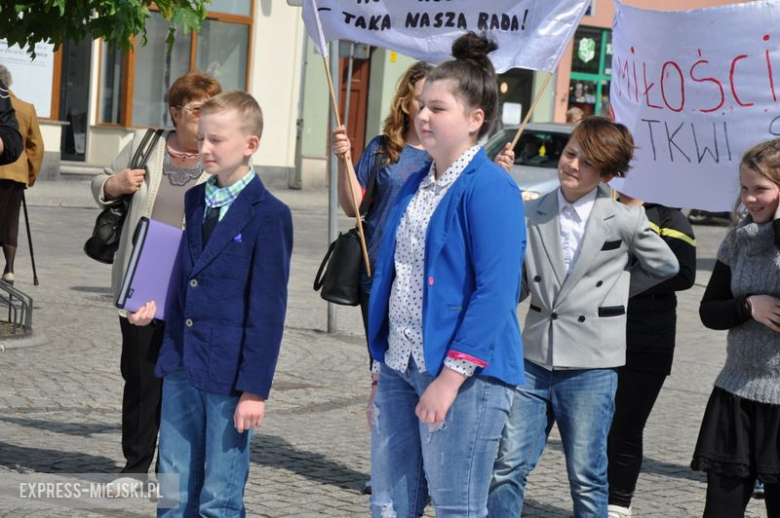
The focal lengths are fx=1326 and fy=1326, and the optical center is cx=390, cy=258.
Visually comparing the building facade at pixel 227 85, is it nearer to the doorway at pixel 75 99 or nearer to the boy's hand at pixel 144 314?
the doorway at pixel 75 99

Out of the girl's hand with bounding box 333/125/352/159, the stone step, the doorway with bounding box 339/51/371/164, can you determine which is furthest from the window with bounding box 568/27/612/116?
the girl's hand with bounding box 333/125/352/159

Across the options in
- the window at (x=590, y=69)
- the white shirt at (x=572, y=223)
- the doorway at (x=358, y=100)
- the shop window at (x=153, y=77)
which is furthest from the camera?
the window at (x=590, y=69)

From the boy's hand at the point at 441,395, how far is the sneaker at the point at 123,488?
2.32 metres

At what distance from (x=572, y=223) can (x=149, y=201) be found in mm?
1772

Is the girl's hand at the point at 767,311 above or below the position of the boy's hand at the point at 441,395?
above

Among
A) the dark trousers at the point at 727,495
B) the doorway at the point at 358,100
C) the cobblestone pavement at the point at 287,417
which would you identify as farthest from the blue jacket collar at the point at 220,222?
the doorway at the point at 358,100

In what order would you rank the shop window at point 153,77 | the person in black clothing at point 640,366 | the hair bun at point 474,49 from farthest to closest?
the shop window at point 153,77, the person in black clothing at point 640,366, the hair bun at point 474,49

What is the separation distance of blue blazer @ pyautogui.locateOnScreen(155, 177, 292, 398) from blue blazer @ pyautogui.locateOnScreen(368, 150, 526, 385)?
2.31 ft

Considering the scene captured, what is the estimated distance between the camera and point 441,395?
11.9 ft

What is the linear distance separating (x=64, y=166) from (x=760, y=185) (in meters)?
19.2

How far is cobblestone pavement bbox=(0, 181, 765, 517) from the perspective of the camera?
595 cm

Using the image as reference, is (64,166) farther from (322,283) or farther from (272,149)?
(322,283)

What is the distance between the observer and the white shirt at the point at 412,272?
12.3 ft

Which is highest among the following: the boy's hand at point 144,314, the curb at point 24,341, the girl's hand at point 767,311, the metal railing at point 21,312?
the girl's hand at point 767,311
